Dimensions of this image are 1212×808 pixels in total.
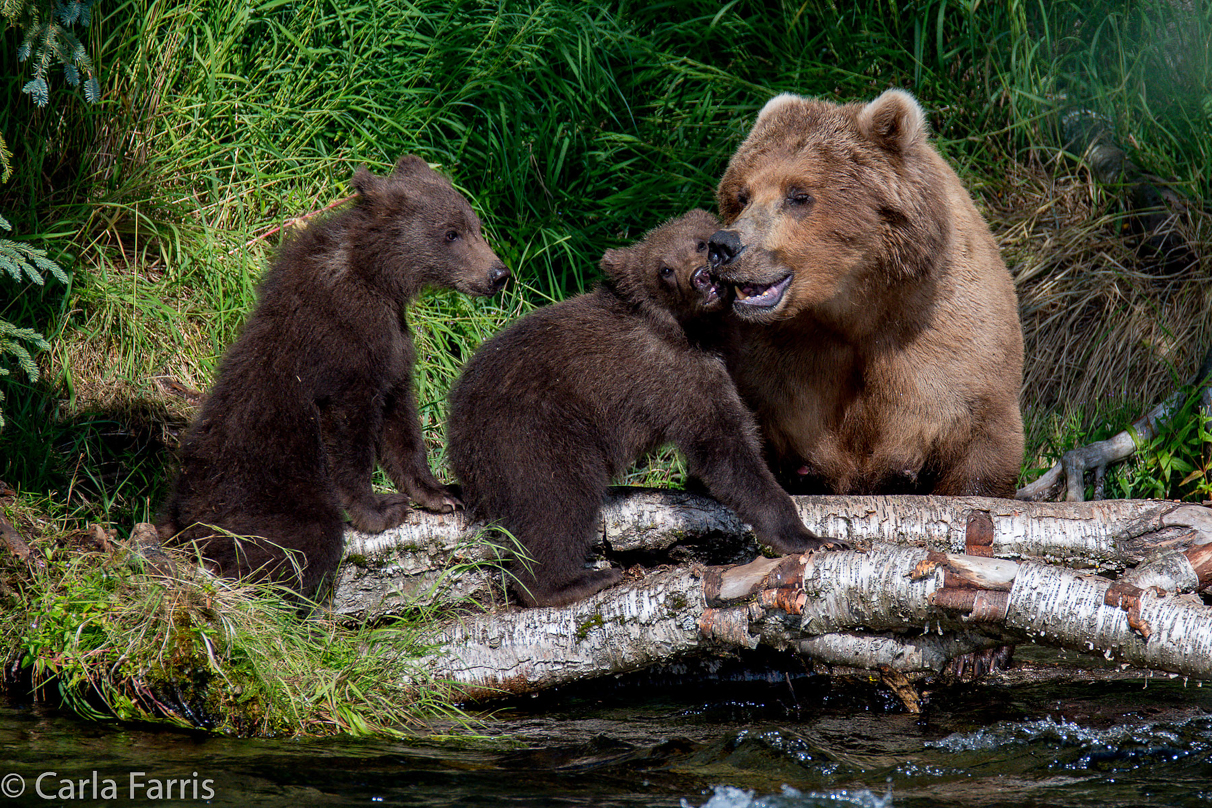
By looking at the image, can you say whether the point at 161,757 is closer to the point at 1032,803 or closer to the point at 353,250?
the point at 353,250

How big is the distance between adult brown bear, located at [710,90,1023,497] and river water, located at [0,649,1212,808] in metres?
1.24

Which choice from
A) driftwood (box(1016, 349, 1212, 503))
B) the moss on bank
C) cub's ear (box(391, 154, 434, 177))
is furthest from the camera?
driftwood (box(1016, 349, 1212, 503))

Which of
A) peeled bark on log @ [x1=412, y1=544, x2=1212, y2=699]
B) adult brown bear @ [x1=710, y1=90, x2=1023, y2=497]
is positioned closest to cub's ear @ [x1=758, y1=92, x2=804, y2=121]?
adult brown bear @ [x1=710, y1=90, x2=1023, y2=497]

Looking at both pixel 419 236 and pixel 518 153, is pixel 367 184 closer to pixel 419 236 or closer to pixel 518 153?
pixel 419 236

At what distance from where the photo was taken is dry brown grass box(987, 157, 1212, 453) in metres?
6.92

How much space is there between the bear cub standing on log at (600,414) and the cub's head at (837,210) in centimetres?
22

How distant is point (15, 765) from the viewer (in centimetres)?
363

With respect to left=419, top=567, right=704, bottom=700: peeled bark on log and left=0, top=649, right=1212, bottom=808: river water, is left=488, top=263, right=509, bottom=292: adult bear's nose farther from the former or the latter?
left=0, top=649, right=1212, bottom=808: river water

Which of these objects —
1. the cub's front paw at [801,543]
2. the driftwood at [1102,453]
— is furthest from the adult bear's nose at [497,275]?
the driftwood at [1102,453]

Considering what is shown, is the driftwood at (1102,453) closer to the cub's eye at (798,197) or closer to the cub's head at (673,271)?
the cub's eye at (798,197)

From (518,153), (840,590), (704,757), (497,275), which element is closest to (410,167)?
(497,275)

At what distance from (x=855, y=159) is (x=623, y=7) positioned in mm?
3498

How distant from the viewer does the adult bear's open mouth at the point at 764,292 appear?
15.2 feet

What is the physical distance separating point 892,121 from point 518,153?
10.3 feet
